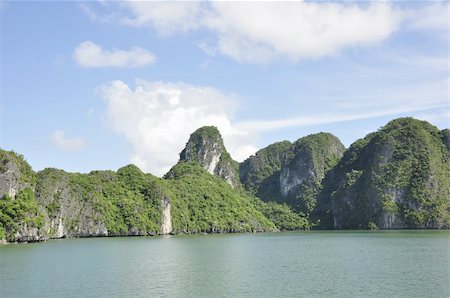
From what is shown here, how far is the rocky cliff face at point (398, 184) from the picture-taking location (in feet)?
346

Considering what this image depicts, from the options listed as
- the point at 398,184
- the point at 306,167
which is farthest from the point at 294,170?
the point at 398,184

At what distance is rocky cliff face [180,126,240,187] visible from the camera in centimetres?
12769

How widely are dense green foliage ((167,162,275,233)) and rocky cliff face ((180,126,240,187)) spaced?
6.67 m

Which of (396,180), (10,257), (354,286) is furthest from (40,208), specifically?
(396,180)

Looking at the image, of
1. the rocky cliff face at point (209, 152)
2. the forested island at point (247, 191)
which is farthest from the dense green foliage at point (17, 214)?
the rocky cliff face at point (209, 152)

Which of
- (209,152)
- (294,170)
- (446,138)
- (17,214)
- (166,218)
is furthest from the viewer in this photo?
(294,170)

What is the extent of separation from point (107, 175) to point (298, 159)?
78.9 m

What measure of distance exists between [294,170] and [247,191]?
16909 millimetres

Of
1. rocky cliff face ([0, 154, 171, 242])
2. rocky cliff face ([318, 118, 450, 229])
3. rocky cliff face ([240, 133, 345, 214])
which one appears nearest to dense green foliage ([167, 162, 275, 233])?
rocky cliff face ([0, 154, 171, 242])

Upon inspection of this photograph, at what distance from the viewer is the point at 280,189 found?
159875 mm

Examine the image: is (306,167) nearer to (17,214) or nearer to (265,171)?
(265,171)

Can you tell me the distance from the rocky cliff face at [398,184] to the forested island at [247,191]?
8.6 inches

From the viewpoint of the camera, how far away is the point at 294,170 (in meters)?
155

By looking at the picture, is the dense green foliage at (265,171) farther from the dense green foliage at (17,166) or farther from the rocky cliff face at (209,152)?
the dense green foliage at (17,166)
